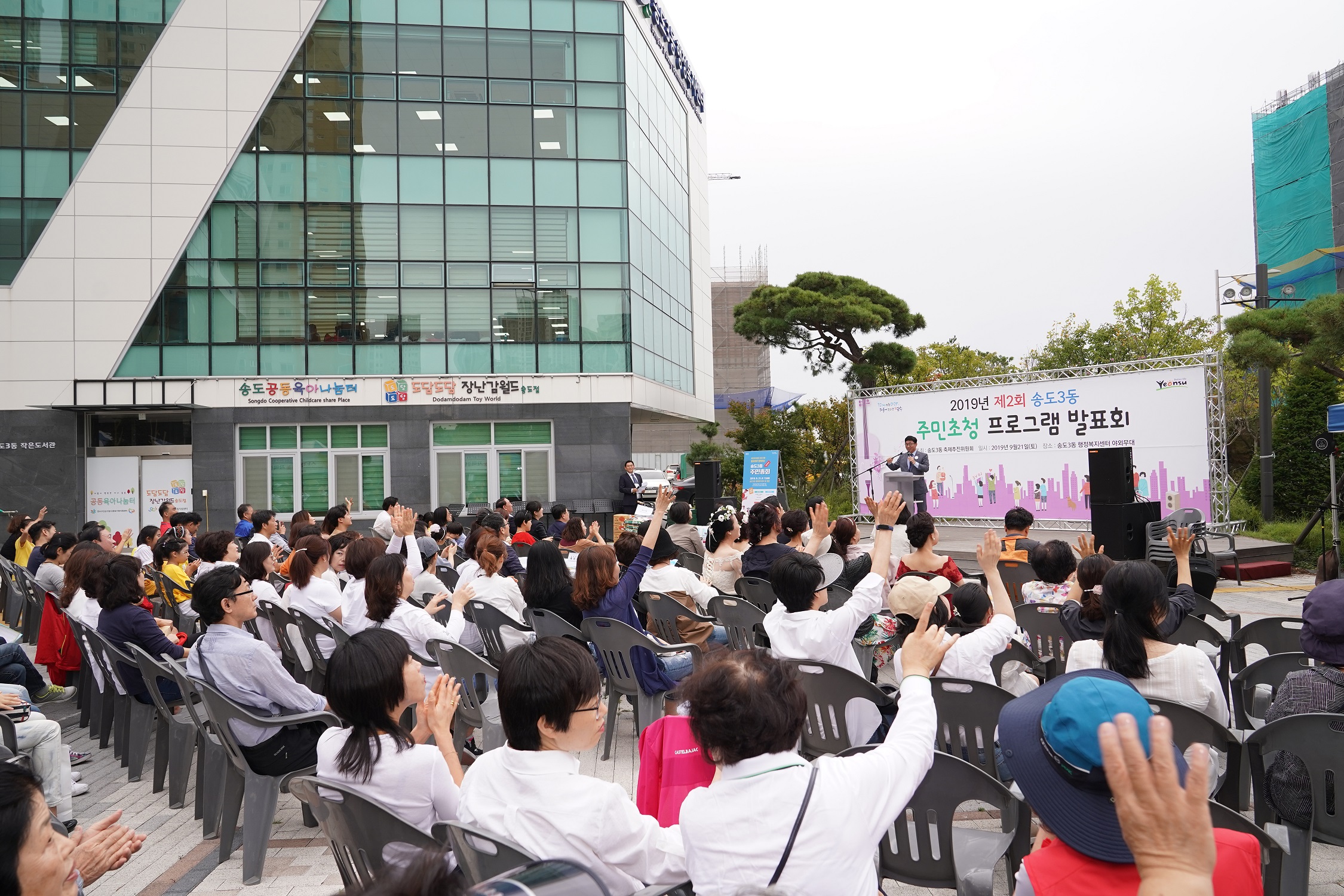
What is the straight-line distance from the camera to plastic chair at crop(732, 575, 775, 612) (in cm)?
589

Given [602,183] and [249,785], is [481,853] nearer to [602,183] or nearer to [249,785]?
[249,785]

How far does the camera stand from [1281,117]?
33.8 meters

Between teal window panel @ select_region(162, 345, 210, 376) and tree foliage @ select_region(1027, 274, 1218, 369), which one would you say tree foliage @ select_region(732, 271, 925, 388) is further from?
teal window panel @ select_region(162, 345, 210, 376)

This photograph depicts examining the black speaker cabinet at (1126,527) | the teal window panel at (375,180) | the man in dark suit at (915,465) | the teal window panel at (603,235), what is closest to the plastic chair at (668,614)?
the black speaker cabinet at (1126,527)

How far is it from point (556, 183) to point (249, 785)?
19.7 meters

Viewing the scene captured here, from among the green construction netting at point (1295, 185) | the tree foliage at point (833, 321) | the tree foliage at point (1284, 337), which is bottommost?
the tree foliage at point (1284, 337)

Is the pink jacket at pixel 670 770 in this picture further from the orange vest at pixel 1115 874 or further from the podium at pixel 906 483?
the podium at pixel 906 483

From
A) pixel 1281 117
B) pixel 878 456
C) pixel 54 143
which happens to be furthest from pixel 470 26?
pixel 1281 117

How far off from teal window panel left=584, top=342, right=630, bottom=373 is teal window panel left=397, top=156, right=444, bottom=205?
5.18 meters

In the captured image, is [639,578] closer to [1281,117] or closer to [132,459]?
[132,459]

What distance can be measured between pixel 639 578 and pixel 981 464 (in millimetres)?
11722

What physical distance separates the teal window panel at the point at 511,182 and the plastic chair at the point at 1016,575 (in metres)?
17.6

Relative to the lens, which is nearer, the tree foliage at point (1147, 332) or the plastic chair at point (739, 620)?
the plastic chair at point (739, 620)

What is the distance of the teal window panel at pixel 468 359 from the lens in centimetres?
2080
